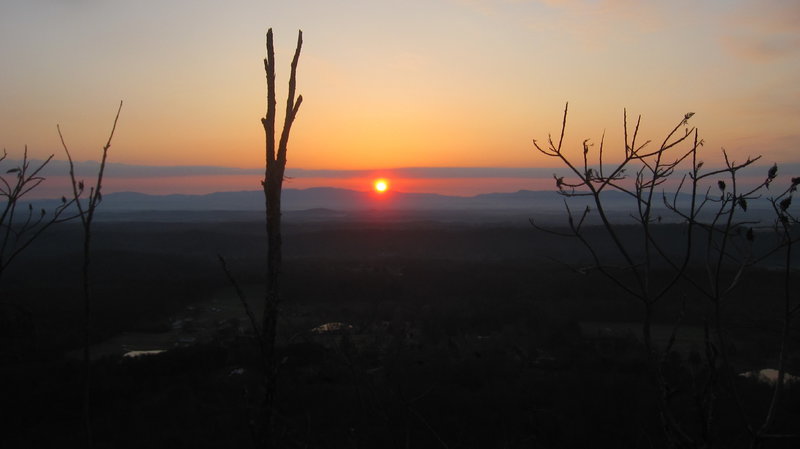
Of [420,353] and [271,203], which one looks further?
[420,353]

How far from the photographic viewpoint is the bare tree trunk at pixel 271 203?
206cm

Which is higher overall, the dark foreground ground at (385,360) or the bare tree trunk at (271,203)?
the bare tree trunk at (271,203)

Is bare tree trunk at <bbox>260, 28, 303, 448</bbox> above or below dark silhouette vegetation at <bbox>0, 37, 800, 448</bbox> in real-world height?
above

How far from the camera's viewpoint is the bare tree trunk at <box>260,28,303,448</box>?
206cm

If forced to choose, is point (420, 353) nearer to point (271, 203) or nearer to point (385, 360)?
point (385, 360)

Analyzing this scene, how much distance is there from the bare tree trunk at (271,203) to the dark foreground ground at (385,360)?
0.41ft

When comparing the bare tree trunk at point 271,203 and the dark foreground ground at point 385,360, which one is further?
the dark foreground ground at point 385,360

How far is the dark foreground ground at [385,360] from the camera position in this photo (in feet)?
23.5

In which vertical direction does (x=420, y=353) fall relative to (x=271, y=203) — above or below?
below

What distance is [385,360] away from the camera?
1151 centimetres

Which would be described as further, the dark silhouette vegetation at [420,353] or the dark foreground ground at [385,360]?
the dark foreground ground at [385,360]

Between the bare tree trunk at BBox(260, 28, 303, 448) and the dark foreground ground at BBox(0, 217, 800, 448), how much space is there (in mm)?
126

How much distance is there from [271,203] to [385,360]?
32.5ft

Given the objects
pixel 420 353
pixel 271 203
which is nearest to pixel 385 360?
pixel 420 353
